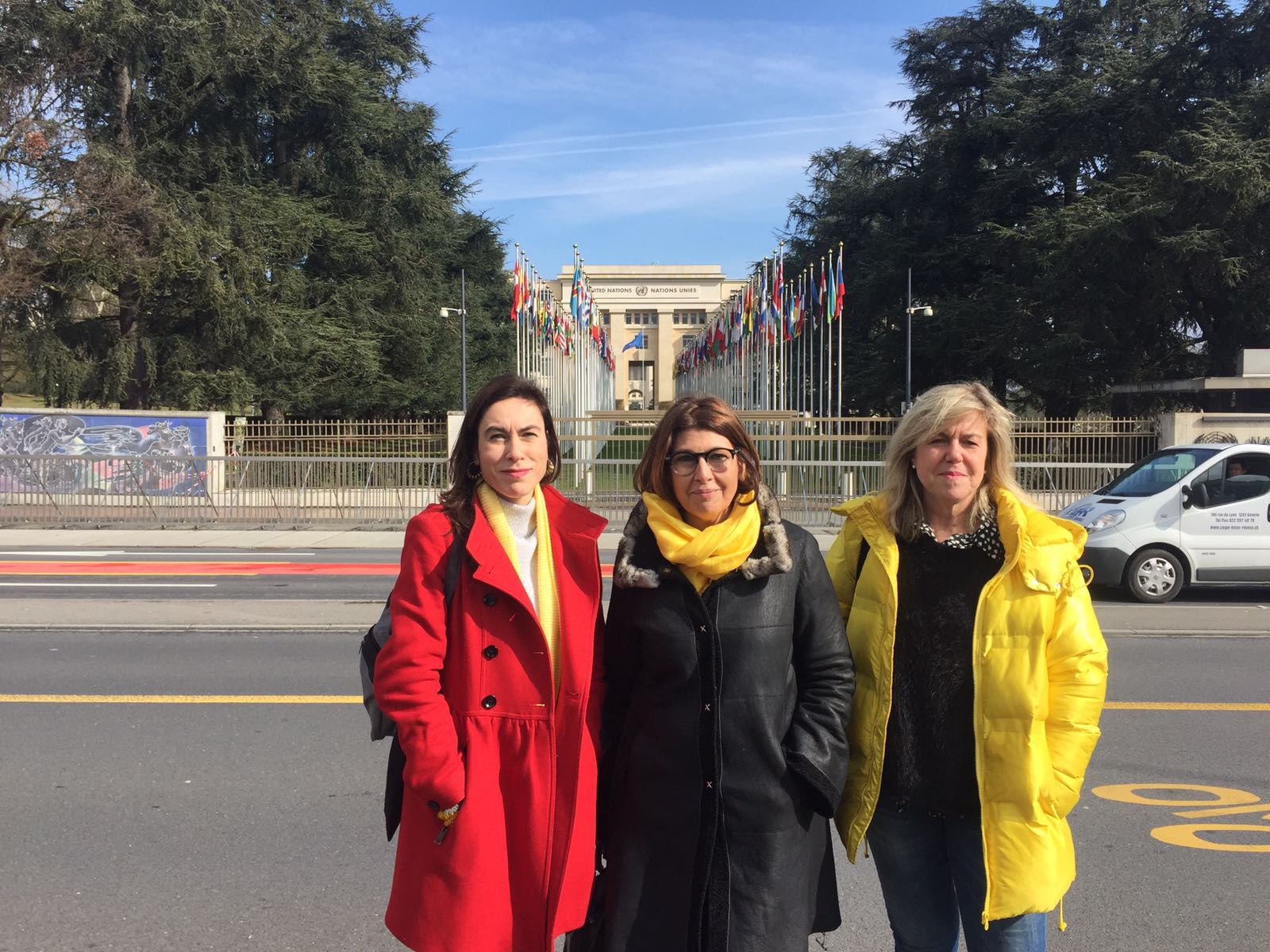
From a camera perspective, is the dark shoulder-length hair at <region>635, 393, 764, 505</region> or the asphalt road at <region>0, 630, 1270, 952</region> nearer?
the dark shoulder-length hair at <region>635, 393, 764, 505</region>

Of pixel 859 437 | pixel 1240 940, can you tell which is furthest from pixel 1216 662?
pixel 859 437

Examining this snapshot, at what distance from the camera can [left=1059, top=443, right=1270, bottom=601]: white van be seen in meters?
10.4

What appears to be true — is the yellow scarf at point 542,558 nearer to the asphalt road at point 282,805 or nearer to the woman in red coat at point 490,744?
the woman in red coat at point 490,744

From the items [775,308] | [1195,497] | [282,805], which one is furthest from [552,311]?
[282,805]

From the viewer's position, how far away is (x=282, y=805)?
469 centimetres

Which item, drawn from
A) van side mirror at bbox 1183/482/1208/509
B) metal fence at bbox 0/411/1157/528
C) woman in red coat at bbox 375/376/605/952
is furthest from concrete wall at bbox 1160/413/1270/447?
woman in red coat at bbox 375/376/605/952

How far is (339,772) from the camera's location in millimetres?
5117

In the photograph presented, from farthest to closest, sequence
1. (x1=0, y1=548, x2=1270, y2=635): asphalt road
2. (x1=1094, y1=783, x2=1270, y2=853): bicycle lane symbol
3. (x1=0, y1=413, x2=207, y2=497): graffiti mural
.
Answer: (x1=0, y1=413, x2=207, y2=497): graffiti mural < (x1=0, y1=548, x2=1270, y2=635): asphalt road < (x1=1094, y1=783, x2=1270, y2=853): bicycle lane symbol

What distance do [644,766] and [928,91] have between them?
44.9 m

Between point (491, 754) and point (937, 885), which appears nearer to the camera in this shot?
point (491, 754)

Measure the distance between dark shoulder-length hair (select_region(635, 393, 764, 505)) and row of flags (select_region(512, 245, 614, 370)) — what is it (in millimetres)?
25570

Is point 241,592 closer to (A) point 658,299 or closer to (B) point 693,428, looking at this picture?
(B) point 693,428

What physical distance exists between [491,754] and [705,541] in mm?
695

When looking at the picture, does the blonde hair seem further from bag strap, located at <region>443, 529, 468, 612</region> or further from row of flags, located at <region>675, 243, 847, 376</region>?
row of flags, located at <region>675, 243, 847, 376</region>
